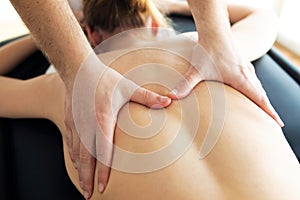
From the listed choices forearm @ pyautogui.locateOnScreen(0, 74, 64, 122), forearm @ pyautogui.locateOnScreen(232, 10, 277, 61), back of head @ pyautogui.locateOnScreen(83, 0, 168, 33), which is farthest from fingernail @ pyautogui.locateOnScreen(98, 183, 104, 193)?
forearm @ pyautogui.locateOnScreen(232, 10, 277, 61)

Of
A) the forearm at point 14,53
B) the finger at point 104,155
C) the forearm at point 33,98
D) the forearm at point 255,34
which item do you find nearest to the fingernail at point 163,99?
the finger at point 104,155

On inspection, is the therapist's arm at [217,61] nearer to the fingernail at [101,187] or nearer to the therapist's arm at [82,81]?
the therapist's arm at [82,81]

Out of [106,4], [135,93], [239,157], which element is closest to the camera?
[239,157]

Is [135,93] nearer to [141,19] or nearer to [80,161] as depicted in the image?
[80,161]

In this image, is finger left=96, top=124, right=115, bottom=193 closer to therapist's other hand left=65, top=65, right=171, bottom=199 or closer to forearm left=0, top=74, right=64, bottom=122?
therapist's other hand left=65, top=65, right=171, bottom=199

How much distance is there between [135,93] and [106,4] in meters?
0.44

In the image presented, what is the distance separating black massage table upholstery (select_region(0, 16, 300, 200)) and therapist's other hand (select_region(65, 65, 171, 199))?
0.22 m

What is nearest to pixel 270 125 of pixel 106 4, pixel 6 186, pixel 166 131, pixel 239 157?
pixel 239 157

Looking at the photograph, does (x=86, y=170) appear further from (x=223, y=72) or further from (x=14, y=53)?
(x=14, y=53)

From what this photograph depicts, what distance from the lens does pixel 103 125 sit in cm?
80

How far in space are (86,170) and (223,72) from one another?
0.45 m

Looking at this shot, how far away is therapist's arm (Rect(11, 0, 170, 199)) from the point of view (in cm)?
80

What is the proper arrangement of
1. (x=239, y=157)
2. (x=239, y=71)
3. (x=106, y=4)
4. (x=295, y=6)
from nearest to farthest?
(x=239, y=157) → (x=239, y=71) → (x=106, y=4) → (x=295, y=6)

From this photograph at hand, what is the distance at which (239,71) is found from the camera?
3.14 feet
